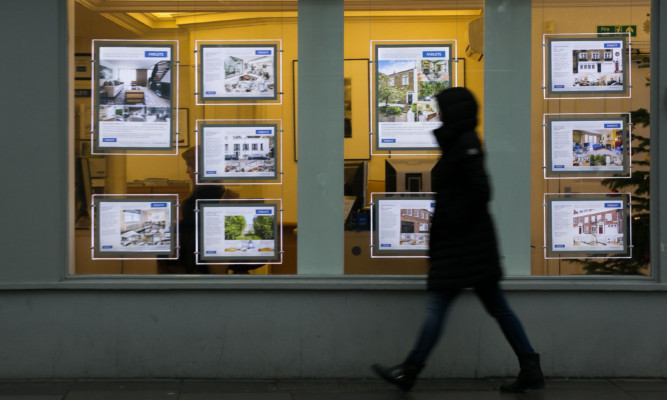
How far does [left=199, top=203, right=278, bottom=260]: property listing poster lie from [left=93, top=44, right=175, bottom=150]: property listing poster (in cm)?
69

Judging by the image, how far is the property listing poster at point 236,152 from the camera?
20.8 ft

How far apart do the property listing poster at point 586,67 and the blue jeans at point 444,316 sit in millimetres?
1886

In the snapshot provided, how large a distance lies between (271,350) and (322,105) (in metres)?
1.92

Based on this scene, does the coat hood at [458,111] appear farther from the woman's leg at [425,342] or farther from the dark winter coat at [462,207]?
the woman's leg at [425,342]

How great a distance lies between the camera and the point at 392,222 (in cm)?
639

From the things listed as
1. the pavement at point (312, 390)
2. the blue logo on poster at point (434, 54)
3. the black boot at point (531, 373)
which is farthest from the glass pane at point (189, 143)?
the black boot at point (531, 373)

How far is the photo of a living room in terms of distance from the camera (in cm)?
631

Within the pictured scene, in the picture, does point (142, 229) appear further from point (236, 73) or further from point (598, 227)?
point (598, 227)

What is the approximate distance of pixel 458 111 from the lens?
525 centimetres

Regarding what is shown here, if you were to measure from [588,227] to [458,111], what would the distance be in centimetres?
183

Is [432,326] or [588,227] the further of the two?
[588,227]

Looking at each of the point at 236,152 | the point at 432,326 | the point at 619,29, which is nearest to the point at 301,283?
the point at 236,152

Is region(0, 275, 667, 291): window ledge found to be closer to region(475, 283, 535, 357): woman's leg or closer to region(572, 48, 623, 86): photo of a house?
region(475, 283, 535, 357): woman's leg

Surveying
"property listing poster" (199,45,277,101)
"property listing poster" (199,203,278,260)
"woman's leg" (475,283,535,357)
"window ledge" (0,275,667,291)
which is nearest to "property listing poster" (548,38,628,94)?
"window ledge" (0,275,667,291)
